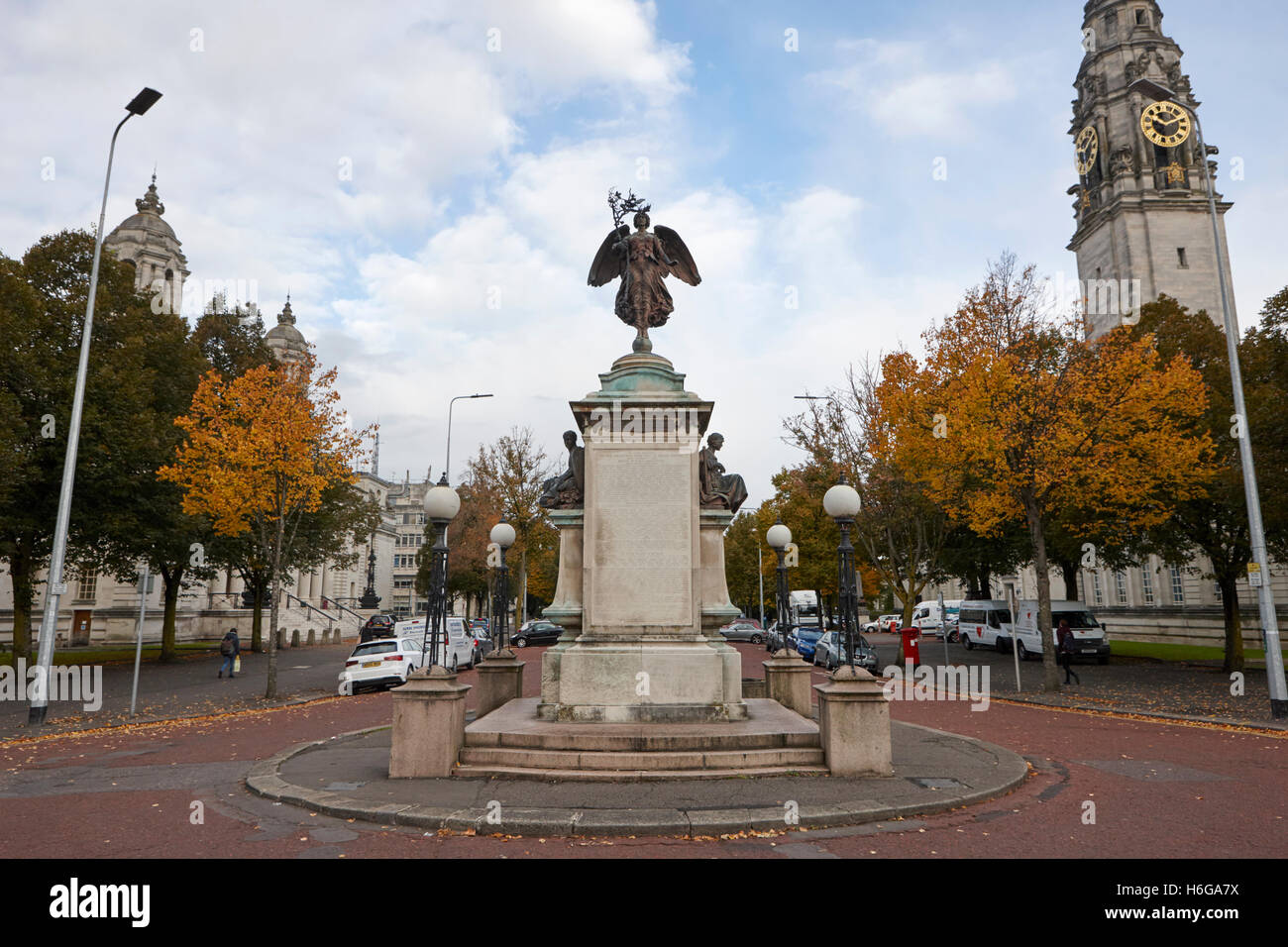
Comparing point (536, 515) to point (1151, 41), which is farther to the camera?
point (1151, 41)

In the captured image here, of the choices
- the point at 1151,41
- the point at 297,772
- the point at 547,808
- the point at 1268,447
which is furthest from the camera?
the point at 1151,41

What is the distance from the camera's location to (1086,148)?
57000 millimetres

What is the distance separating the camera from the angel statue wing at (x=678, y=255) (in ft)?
39.1

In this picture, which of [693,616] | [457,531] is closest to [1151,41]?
[457,531]

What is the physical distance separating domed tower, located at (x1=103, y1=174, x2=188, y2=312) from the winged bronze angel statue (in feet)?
166

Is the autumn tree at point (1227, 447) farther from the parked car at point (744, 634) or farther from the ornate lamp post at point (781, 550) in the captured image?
the parked car at point (744, 634)

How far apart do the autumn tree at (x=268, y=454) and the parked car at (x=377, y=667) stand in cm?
216

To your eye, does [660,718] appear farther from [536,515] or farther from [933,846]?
[536,515]

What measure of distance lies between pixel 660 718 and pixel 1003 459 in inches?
563

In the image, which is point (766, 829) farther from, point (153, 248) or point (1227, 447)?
point (153, 248)

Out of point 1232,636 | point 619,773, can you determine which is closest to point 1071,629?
point 1232,636

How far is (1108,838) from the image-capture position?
247 inches

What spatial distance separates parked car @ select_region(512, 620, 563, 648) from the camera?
40562mm

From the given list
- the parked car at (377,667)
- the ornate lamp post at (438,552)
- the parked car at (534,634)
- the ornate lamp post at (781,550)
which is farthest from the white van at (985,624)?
the ornate lamp post at (438,552)
